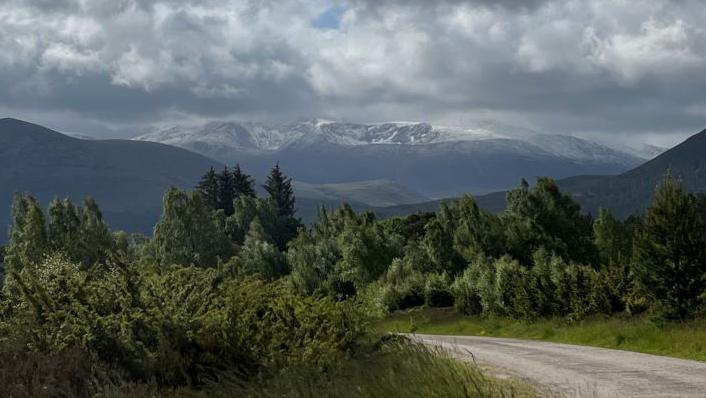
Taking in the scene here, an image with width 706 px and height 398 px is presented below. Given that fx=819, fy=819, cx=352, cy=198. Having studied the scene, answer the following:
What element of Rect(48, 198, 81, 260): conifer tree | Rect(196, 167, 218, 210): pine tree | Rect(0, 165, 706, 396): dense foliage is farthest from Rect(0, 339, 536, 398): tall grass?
Rect(196, 167, 218, 210): pine tree

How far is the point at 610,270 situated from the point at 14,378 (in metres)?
30.4

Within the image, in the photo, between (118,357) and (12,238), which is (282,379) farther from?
(12,238)

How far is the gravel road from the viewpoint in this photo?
15.3 m

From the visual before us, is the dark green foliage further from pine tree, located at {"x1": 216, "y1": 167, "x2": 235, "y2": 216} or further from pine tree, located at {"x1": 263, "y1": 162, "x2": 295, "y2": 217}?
pine tree, located at {"x1": 263, "y1": 162, "x2": 295, "y2": 217}

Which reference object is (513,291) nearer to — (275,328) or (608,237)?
(275,328)

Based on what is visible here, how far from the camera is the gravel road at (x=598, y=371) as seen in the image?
601 inches

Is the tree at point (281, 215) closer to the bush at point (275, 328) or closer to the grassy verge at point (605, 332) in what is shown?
the grassy verge at point (605, 332)

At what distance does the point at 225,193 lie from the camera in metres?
135

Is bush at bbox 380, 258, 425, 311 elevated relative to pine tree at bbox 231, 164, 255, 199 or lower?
lower

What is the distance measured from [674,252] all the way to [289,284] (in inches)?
659

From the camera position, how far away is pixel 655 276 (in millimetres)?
30703

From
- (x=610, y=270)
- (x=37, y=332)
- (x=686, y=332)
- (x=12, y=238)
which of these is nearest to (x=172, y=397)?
(x=37, y=332)

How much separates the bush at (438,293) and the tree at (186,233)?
116 ft

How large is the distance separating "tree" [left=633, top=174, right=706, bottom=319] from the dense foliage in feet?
0.17
